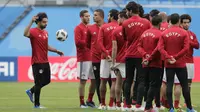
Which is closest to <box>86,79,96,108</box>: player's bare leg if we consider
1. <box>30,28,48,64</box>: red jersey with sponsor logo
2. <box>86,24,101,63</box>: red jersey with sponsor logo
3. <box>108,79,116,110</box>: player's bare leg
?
<box>86,24,101,63</box>: red jersey with sponsor logo

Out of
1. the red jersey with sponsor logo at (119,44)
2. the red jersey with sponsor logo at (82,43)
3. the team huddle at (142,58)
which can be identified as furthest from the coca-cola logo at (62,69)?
the red jersey with sponsor logo at (119,44)

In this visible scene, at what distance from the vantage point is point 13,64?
33.6 metres

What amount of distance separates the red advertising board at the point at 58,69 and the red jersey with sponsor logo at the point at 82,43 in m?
14.5

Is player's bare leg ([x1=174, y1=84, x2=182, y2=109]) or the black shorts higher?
the black shorts

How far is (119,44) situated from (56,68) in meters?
16.9

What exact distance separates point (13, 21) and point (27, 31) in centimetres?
3031

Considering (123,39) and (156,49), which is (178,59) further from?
(123,39)

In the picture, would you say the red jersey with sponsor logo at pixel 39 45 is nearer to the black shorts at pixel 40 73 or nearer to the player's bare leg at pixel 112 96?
the black shorts at pixel 40 73

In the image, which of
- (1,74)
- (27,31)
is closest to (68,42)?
(1,74)

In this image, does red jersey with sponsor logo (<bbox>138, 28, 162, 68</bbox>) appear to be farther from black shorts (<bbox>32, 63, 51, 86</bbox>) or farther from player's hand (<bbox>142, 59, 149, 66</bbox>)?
black shorts (<bbox>32, 63, 51, 86</bbox>)

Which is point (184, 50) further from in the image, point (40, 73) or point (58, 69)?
point (58, 69)

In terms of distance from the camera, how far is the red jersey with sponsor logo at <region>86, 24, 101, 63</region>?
18438mm

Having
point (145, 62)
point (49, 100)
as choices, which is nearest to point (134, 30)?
point (145, 62)

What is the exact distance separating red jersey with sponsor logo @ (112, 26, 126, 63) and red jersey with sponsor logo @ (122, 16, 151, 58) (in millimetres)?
803
